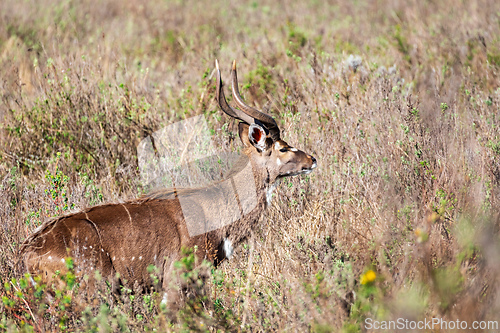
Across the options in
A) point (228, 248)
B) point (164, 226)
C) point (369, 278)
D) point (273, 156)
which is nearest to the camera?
point (369, 278)

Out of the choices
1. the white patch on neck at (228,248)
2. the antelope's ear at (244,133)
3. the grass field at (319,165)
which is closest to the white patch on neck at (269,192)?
the grass field at (319,165)

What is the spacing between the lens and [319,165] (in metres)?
6.19

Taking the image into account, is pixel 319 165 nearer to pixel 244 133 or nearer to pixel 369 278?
pixel 244 133

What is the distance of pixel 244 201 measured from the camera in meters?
5.15

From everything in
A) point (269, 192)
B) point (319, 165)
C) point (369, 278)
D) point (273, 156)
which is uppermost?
point (369, 278)

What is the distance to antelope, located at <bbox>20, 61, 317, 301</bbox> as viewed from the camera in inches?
166

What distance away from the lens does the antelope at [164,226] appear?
166 inches

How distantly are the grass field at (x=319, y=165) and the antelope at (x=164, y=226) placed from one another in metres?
0.21

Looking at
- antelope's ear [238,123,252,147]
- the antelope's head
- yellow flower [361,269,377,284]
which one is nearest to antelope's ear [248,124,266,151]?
the antelope's head

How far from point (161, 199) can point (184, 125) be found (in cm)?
243

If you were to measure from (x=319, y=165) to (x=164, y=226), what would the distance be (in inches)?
88.9

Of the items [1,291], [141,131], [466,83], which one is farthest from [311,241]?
[466,83]

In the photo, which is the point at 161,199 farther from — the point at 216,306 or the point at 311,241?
the point at 311,241

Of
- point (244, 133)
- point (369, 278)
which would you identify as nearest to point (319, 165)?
point (244, 133)
